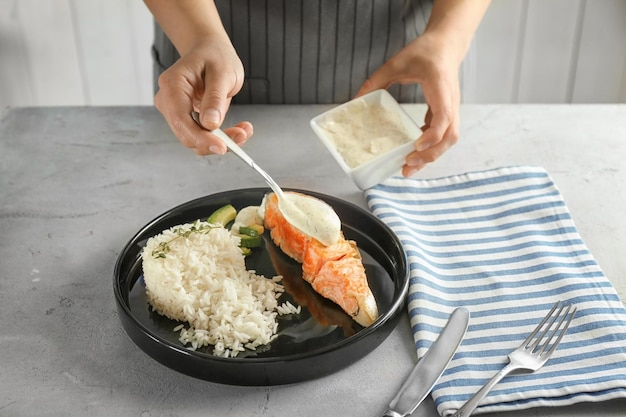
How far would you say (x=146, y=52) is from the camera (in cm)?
275

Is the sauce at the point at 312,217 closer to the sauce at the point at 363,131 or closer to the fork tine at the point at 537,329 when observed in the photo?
the sauce at the point at 363,131

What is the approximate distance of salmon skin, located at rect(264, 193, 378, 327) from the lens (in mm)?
1151

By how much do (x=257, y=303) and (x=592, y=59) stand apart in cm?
216

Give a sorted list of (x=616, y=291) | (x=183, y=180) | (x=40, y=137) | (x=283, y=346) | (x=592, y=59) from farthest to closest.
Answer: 1. (x=592, y=59)
2. (x=40, y=137)
3. (x=183, y=180)
4. (x=616, y=291)
5. (x=283, y=346)

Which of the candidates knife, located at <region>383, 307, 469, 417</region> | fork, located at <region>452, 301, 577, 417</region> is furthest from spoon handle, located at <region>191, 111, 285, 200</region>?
fork, located at <region>452, 301, 577, 417</region>

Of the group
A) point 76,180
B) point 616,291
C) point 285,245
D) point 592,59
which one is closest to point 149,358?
point 285,245

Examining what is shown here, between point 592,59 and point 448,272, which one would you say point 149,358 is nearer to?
point 448,272

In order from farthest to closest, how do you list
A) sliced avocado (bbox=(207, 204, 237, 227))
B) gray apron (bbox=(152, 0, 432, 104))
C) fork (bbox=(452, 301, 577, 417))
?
gray apron (bbox=(152, 0, 432, 104)) < sliced avocado (bbox=(207, 204, 237, 227)) < fork (bbox=(452, 301, 577, 417))

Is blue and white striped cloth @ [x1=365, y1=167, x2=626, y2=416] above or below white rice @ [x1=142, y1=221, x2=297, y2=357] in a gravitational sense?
below

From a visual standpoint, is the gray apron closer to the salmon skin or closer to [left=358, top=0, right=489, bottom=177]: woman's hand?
[left=358, top=0, right=489, bottom=177]: woman's hand

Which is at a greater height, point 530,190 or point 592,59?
point 530,190

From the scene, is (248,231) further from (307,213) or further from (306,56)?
(306,56)

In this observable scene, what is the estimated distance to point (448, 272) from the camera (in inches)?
A: 50.8

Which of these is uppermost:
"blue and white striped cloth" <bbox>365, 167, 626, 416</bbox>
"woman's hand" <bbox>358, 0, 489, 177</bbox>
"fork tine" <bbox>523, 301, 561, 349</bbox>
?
"woman's hand" <bbox>358, 0, 489, 177</bbox>
